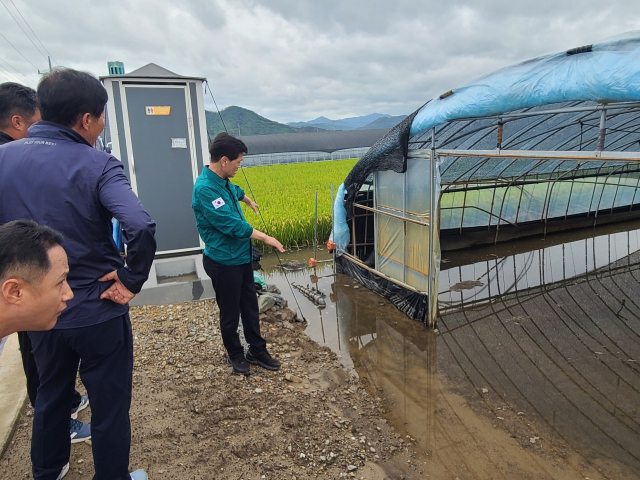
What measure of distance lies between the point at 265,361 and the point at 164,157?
12.1 ft

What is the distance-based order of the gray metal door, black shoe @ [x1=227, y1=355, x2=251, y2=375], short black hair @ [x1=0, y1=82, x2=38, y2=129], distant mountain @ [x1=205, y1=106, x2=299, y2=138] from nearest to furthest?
short black hair @ [x1=0, y1=82, x2=38, y2=129], black shoe @ [x1=227, y1=355, x2=251, y2=375], the gray metal door, distant mountain @ [x1=205, y1=106, x2=299, y2=138]

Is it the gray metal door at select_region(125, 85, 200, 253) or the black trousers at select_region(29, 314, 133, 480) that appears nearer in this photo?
the black trousers at select_region(29, 314, 133, 480)

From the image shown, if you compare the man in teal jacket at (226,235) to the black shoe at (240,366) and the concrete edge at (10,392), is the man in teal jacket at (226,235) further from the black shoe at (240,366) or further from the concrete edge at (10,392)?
the concrete edge at (10,392)

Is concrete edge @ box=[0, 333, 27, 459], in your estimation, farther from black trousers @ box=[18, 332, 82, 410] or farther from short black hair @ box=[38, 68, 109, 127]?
short black hair @ box=[38, 68, 109, 127]

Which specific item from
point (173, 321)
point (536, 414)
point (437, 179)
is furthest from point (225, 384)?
point (437, 179)

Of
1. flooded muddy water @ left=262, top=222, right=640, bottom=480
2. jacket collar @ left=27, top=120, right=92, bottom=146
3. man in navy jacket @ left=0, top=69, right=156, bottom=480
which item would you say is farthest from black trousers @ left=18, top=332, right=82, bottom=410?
flooded muddy water @ left=262, top=222, right=640, bottom=480

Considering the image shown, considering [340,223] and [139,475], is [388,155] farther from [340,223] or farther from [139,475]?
[139,475]

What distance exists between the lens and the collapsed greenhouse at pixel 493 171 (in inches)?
133

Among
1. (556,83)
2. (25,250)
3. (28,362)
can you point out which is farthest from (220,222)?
(556,83)

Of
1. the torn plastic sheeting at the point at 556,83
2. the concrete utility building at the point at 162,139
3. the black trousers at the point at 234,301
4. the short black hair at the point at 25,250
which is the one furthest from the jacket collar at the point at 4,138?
the torn plastic sheeting at the point at 556,83

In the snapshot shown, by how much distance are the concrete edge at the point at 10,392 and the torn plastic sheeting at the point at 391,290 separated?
13.8 ft

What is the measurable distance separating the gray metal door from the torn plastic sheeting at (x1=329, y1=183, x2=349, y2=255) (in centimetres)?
229

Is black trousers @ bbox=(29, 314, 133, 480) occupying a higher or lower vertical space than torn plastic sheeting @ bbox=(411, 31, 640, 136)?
lower

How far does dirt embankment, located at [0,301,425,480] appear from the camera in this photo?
2.68m
